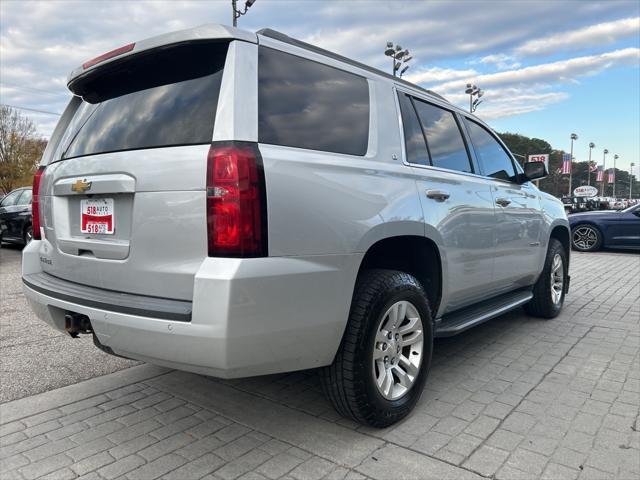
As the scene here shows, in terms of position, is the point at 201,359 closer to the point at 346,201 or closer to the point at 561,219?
the point at 346,201

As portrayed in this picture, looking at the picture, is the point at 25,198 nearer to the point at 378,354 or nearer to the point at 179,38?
the point at 179,38

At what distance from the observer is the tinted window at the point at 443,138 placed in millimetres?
3443

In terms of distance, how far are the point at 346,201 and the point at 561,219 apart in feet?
12.6

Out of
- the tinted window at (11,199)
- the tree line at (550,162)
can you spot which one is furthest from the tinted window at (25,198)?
the tree line at (550,162)

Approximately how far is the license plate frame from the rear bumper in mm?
315

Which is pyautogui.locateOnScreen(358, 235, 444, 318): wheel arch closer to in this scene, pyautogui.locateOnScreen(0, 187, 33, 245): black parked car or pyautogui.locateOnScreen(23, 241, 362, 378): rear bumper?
pyautogui.locateOnScreen(23, 241, 362, 378): rear bumper

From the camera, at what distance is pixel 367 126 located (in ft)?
9.34

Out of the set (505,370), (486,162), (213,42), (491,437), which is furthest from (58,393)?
(486,162)

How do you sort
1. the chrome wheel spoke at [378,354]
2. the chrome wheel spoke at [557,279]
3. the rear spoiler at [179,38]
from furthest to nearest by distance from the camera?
the chrome wheel spoke at [557,279], the chrome wheel spoke at [378,354], the rear spoiler at [179,38]

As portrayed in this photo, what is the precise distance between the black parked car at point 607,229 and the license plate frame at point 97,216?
39.8 ft

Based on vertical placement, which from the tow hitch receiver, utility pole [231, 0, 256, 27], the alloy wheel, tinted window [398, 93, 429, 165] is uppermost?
utility pole [231, 0, 256, 27]

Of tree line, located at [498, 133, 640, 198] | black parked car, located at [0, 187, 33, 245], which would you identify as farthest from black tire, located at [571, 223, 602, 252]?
tree line, located at [498, 133, 640, 198]

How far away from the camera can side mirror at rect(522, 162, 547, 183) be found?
180 inches

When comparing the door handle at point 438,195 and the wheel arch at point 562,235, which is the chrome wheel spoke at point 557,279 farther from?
the door handle at point 438,195
